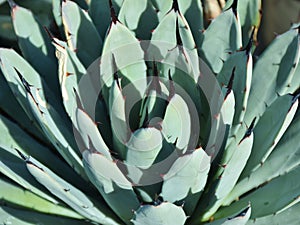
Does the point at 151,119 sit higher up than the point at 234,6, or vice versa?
the point at 234,6

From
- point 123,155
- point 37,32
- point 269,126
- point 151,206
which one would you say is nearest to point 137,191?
point 123,155

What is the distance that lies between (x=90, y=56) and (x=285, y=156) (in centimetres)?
48

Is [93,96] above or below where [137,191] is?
above

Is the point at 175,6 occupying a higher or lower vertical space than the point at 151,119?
higher

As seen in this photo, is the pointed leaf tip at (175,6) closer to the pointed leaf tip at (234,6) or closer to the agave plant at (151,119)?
the agave plant at (151,119)

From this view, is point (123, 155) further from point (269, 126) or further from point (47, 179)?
point (269, 126)

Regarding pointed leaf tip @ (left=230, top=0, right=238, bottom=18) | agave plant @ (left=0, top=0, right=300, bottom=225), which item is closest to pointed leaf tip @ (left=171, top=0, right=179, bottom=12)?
agave plant @ (left=0, top=0, right=300, bottom=225)

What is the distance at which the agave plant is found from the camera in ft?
3.43

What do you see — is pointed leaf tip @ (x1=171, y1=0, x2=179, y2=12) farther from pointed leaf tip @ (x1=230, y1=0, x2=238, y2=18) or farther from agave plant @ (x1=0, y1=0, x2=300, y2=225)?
pointed leaf tip @ (x1=230, y1=0, x2=238, y2=18)

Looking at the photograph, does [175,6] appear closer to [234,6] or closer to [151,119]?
[234,6]

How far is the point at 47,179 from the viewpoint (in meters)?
1.04

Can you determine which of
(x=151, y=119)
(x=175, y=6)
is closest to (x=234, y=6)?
(x=175, y=6)

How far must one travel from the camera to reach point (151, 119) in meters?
1.11

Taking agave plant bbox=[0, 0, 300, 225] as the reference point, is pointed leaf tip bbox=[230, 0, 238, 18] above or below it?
above
